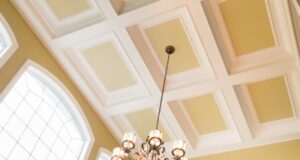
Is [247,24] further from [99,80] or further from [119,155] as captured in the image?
[99,80]

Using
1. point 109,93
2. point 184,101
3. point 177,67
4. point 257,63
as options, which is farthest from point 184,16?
point 109,93

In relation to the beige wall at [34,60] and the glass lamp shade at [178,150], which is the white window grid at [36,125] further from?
the glass lamp shade at [178,150]

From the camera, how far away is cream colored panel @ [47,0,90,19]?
19.7 feet

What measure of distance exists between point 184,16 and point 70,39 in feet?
7.00

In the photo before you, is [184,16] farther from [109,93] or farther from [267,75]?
[109,93]

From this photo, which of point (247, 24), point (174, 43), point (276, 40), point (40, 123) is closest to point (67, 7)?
point (174, 43)

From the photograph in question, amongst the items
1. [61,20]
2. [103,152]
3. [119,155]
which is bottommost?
[119,155]

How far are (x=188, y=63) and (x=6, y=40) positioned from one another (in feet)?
10.2

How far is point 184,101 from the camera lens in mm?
7020

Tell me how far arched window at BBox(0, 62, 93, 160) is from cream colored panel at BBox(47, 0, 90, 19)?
108 cm

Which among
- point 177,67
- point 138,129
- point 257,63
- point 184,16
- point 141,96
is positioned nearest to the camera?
point 184,16

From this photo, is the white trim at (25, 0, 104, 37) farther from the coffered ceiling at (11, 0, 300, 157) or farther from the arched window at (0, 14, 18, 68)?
the arched window at (0, 14, 18, 68)

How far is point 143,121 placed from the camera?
7.57m

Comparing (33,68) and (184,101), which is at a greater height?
(184,101)
